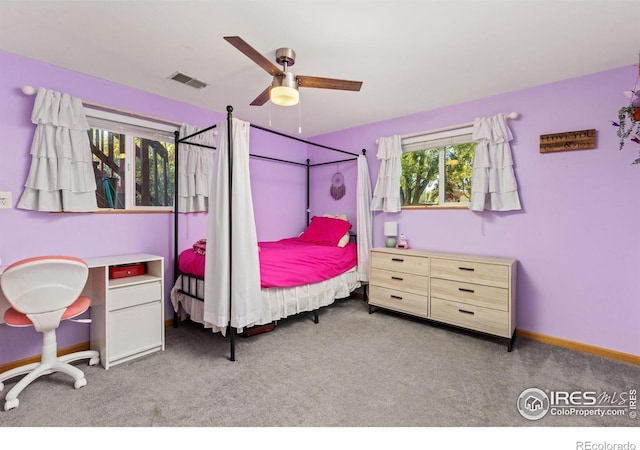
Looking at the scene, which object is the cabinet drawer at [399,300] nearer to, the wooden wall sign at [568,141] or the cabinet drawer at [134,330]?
the wooden wall sign at [568,141]

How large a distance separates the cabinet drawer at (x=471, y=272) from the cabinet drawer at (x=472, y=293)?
0.05m

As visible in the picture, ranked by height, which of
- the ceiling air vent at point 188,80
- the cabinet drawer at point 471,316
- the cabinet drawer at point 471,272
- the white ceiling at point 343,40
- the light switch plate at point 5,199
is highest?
the ceiling air vent at point 188,80

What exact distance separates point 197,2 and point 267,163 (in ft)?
8.06

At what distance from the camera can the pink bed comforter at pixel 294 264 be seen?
268 centimetres

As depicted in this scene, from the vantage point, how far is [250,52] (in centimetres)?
174

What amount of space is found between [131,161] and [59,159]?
61 cm

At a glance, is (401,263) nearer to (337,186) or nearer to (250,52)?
(337,186)

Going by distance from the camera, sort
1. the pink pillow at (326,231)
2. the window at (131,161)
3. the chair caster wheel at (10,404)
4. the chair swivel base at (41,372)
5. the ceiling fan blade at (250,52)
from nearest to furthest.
A: the ceiling fan blade at (250,52) → the chair caster wheel at (10,404) → the chair swivel base at (41,372) → the window at (131,161) → the pink pillow at (326,231)

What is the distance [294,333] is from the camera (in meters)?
2.87

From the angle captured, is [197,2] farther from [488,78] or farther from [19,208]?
[488,78]

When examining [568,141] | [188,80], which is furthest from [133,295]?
[568,141]

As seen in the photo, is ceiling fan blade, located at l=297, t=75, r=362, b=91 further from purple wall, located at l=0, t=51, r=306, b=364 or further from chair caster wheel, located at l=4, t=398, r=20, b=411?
chair caster wheel, located at l=4, t=398, r=20, b=411

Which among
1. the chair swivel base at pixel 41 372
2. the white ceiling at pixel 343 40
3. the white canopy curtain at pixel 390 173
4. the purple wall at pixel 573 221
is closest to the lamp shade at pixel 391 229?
the white canopy curtain at pixel 390 173

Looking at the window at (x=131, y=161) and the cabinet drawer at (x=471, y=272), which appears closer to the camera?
the cabinet drawer at (x=471, y=272)
